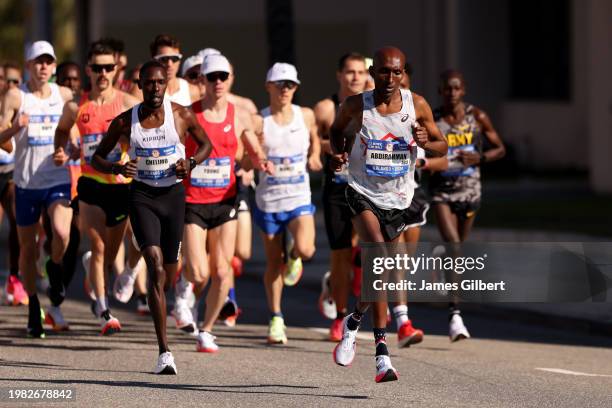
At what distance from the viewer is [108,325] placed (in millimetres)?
12531

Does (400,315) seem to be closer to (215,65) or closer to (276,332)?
(276,332)

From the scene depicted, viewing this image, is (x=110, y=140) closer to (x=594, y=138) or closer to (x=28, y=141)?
(x=28, y=141)

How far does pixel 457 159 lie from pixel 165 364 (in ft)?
11.0

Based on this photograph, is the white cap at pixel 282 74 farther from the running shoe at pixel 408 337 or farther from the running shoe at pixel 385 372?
the running shoe at pixel 385 372

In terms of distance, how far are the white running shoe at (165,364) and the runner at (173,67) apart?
3.09 m

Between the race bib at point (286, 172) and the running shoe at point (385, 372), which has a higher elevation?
the race bib at point (286, 172)

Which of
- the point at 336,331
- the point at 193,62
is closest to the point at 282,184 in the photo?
the point at 336,331

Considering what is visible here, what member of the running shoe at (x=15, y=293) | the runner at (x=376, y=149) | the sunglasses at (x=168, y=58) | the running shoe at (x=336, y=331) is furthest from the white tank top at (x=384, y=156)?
the running shoe at (x=15, y=293)

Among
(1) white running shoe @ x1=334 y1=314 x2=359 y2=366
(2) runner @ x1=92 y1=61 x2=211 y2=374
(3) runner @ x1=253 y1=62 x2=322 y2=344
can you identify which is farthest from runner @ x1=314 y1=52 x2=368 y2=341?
(1) white running shoe @ x1=334 y1=314 x2=359 y2=366

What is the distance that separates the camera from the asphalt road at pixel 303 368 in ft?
32.7

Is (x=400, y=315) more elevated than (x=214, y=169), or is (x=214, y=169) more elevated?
(x=214, y=169)

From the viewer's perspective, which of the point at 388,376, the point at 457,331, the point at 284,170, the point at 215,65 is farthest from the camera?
the point at 284,170

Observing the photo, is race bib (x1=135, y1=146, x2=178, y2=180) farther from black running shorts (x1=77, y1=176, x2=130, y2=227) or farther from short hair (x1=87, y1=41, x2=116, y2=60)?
short hair (x1=87, y1=41, x2=116, y2=60)

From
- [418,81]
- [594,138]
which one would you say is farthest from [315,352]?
[418,81]
